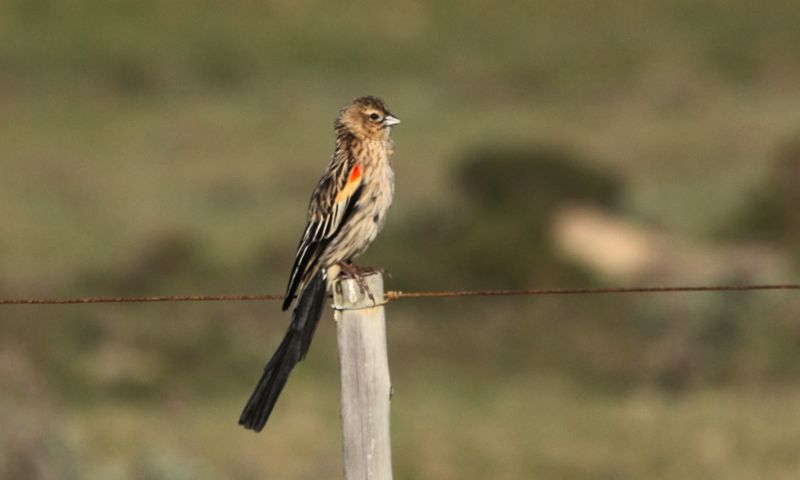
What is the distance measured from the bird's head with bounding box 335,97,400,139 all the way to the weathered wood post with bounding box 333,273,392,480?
2.71 metres

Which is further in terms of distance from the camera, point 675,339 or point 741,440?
point 675,339

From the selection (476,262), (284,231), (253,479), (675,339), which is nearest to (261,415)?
(253,479)

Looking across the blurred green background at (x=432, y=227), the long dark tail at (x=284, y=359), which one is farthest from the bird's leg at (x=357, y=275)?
the blurred green background at (x=432, y=227)

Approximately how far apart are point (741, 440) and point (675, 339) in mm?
3659

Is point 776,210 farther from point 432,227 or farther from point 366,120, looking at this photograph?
point 366,120

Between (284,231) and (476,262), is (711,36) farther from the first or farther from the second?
(476,262)

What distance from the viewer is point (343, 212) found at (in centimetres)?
880

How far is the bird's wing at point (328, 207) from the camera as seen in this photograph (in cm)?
844

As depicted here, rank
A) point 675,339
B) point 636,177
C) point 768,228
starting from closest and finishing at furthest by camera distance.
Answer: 1. point 675,339
2. point 768,228
3. point 636,177

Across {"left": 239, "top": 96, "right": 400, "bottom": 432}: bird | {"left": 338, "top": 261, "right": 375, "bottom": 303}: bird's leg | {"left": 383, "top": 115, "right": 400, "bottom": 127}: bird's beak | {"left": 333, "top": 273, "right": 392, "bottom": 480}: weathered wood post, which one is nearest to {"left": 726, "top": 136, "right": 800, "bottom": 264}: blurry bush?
{"left": 383, "top": 115, "right": 400, "bottom": 127}: bird's beak

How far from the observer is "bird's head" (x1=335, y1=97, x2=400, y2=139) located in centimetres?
943

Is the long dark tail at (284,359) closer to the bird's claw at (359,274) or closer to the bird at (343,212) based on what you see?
the bird at (343,212)

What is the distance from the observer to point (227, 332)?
19500 millimetres

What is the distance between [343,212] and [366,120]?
2.77 feet
